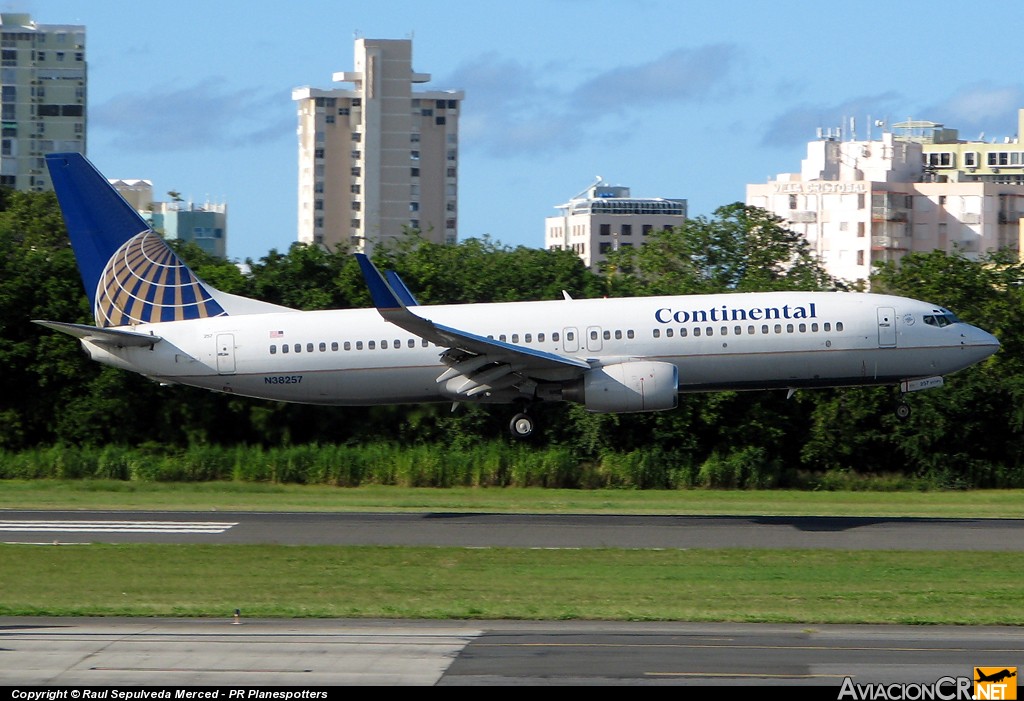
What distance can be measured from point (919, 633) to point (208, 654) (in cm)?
956

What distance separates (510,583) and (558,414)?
994 inches

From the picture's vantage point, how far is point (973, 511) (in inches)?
1515

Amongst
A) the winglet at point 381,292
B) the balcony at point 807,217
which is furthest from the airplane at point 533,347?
the balcony at point 807,217

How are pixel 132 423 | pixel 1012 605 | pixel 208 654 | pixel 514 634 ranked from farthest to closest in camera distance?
pixel 132 423 < pixel 1012 605 < pixel 514 634 < pixel 208 654

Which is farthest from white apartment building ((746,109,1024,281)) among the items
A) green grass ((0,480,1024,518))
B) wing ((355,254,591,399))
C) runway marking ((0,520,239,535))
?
runway marking ((0,520,239,535))

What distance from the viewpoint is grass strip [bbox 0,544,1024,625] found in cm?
2188

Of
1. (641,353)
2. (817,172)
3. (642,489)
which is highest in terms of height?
(817,172)

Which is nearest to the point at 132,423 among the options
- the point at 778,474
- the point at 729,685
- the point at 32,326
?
the point at 32,326

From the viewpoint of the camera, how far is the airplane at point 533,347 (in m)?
37.4

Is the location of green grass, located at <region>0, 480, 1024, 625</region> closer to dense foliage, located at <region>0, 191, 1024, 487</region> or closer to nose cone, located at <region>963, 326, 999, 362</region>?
nose cone, located at <region>963, 326, 999, 362</region>

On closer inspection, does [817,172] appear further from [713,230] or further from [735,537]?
[735,537]

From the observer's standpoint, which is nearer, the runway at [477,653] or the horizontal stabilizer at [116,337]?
the runway at [477,653]

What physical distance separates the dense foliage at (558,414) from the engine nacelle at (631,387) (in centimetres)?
1027

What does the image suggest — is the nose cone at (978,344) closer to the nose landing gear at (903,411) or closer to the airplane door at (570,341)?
the nose landing gear at (903,411)
